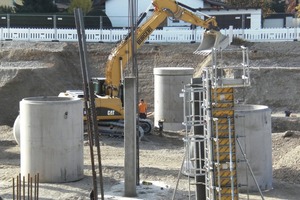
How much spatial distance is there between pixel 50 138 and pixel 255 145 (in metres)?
5.01

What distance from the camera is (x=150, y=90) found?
3506cm

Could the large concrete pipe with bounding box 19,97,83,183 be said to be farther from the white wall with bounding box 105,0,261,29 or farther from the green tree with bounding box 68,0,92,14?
the green tree with bounding box 68,0,92,14

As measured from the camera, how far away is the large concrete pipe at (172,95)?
2856 centimetres

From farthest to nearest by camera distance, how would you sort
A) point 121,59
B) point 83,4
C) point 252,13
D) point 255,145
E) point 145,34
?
point 83,4 < point 252,13 < point 145,34 < point 121,59 < point 255,145

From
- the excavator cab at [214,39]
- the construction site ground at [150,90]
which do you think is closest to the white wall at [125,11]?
the construction site ground at [150,90]

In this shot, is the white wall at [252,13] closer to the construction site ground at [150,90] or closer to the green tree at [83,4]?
the construction site ground at [150,90]

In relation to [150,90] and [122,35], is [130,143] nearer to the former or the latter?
[150,90]

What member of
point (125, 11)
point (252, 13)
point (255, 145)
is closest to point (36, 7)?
point (125, 11)

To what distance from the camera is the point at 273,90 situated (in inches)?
1316

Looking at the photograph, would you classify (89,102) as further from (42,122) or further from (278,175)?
(278,175)

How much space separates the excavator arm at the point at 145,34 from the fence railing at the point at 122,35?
10.9 meters

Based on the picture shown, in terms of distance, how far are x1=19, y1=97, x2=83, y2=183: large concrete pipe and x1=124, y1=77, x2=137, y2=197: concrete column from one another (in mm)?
→ 1859

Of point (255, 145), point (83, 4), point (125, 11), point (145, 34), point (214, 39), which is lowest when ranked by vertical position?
point (255, 145)

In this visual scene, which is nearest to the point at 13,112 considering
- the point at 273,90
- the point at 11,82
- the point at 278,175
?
the point at 11,82
